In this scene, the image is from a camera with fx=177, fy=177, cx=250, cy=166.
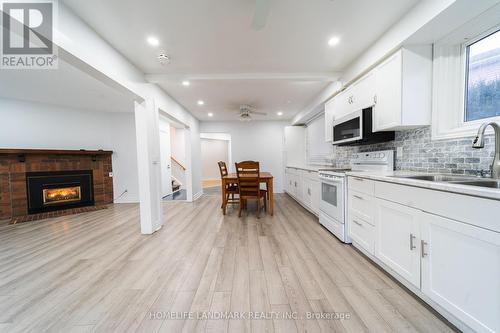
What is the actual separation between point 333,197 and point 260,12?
2.26 m

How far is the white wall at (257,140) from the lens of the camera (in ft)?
19.3

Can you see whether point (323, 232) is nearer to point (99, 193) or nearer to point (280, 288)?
point (280, 288)

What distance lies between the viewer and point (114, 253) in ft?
6.98

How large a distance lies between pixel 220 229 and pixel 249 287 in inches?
54.0

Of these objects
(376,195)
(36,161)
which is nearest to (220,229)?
(376,195)

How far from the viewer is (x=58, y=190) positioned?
402cm

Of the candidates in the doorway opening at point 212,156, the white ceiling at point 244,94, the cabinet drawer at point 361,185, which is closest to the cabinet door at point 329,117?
the white ceiling at point 244,94

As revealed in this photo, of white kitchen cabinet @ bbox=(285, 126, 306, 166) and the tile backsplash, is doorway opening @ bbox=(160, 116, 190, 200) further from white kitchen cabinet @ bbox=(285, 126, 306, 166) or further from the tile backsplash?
the tile backsplash

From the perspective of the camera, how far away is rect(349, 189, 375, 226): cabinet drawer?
5.91 ft

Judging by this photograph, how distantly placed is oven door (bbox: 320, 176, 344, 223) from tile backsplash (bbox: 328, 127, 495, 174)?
70 cm

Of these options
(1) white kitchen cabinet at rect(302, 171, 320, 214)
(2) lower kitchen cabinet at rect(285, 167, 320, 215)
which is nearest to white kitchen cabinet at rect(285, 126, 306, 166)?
(2) lower kitchen cabinet at rect(285, 167, 320, 215)

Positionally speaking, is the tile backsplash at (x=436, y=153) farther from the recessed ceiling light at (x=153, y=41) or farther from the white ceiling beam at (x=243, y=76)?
the recessed ceiling light at (x=153, y=41)

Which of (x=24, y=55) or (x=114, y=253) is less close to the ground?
(x=24, y=55)

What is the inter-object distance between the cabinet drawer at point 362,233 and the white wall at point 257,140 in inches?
150
